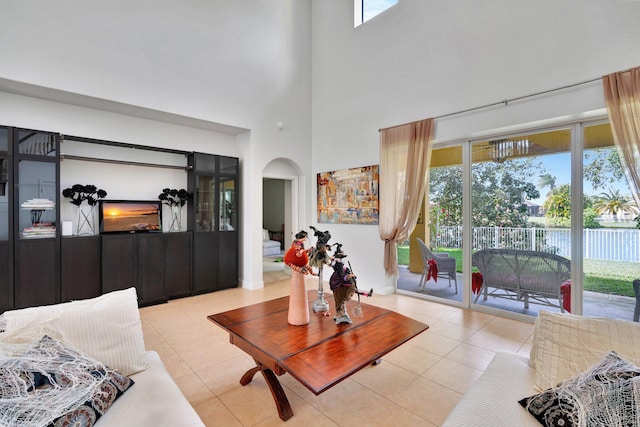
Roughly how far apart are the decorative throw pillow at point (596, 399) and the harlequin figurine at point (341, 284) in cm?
112

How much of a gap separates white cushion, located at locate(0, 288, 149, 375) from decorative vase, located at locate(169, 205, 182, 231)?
133 inches

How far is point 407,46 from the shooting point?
4.44 m

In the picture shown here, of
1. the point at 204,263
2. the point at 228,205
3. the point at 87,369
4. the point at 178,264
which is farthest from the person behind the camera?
the point at 228,205

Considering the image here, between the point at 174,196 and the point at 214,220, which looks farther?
the point at 214,220

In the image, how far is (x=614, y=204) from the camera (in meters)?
3.11

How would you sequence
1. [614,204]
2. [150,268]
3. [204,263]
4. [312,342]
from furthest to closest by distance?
[204,263], [150,268], [614,204], [312,342]

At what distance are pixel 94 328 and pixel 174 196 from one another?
3.65 metres

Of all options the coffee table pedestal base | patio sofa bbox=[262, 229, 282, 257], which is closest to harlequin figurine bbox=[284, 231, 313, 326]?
the coffee table pedestal base

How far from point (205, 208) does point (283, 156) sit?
68.1 inches

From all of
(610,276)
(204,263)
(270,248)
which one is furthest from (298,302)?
(270,248)

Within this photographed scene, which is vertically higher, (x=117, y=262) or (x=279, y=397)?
(x=117, y=262)

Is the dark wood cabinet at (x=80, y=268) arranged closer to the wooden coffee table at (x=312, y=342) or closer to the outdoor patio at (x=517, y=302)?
the wooden coffee table at (x=312, y=342)

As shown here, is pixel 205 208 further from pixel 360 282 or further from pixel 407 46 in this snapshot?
pixel 407 46

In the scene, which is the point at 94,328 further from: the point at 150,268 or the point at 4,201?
the point at 4,201
